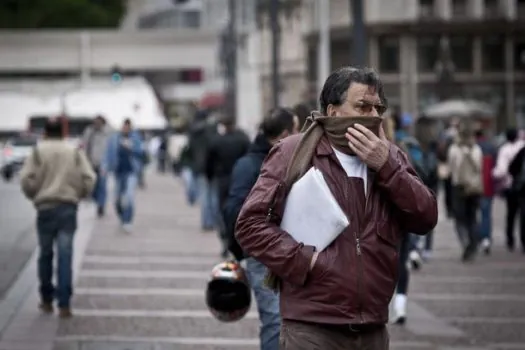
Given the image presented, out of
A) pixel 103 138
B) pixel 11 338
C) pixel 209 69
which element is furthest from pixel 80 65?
pixel 11 338

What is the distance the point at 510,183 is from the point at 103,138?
28.5 feet

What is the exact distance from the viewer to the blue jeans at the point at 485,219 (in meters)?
22.1

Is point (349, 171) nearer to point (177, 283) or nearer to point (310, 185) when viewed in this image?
point (310, 185)

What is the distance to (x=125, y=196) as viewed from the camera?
25.1 meters

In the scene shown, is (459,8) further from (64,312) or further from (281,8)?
(64,312)

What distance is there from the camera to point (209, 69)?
346 feet

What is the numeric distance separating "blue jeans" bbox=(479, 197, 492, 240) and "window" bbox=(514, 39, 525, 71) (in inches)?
1984

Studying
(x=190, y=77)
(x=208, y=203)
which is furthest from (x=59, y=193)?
(x=190, y=77)

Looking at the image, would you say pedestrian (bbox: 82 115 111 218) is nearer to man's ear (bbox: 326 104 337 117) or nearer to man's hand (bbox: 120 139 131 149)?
man's hand (bbox: 120 139 131 149)

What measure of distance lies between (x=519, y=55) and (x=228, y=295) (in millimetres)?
64768

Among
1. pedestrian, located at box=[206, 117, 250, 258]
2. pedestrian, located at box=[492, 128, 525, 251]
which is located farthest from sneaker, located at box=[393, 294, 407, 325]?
pedestrian, located at box=[492, 128, 525, 251]

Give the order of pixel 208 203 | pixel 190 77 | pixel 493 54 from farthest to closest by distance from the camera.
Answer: pixel 190 77, pixel 493 54, pixel 208 203

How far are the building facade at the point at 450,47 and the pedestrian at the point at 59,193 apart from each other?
56.9 meters

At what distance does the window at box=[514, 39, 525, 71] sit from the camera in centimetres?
7200
